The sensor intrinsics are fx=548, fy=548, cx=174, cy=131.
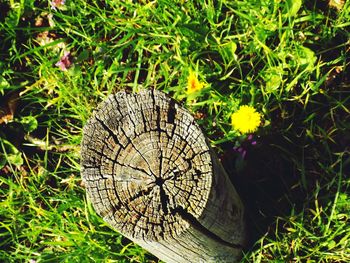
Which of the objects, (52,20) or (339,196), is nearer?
(339,196)

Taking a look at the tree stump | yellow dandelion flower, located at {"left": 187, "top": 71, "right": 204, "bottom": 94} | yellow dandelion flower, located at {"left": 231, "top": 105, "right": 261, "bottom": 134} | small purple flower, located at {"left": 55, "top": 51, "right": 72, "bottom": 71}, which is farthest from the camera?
small purple flower, located at {"left": 55, "top": 51, "right": 72, "bottom": 71}

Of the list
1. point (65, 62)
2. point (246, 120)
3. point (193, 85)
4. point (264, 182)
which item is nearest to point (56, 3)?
point (65, 62)

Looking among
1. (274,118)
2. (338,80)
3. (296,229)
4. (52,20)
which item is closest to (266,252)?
(296,229)

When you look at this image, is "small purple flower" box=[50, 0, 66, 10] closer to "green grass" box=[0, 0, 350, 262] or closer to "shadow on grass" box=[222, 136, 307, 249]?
"green grass" box=[0, 0, 350, 262]

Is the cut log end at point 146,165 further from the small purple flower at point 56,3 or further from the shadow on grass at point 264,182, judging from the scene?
the small purple flower at point 56,3

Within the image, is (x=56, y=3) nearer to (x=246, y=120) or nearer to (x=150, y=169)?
(x=246, y=120)

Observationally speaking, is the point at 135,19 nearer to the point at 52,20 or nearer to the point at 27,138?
the point at 52,20

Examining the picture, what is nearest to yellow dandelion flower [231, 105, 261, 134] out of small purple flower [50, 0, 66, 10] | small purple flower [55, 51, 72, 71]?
small purple flower [55, 51, 72, 71]
